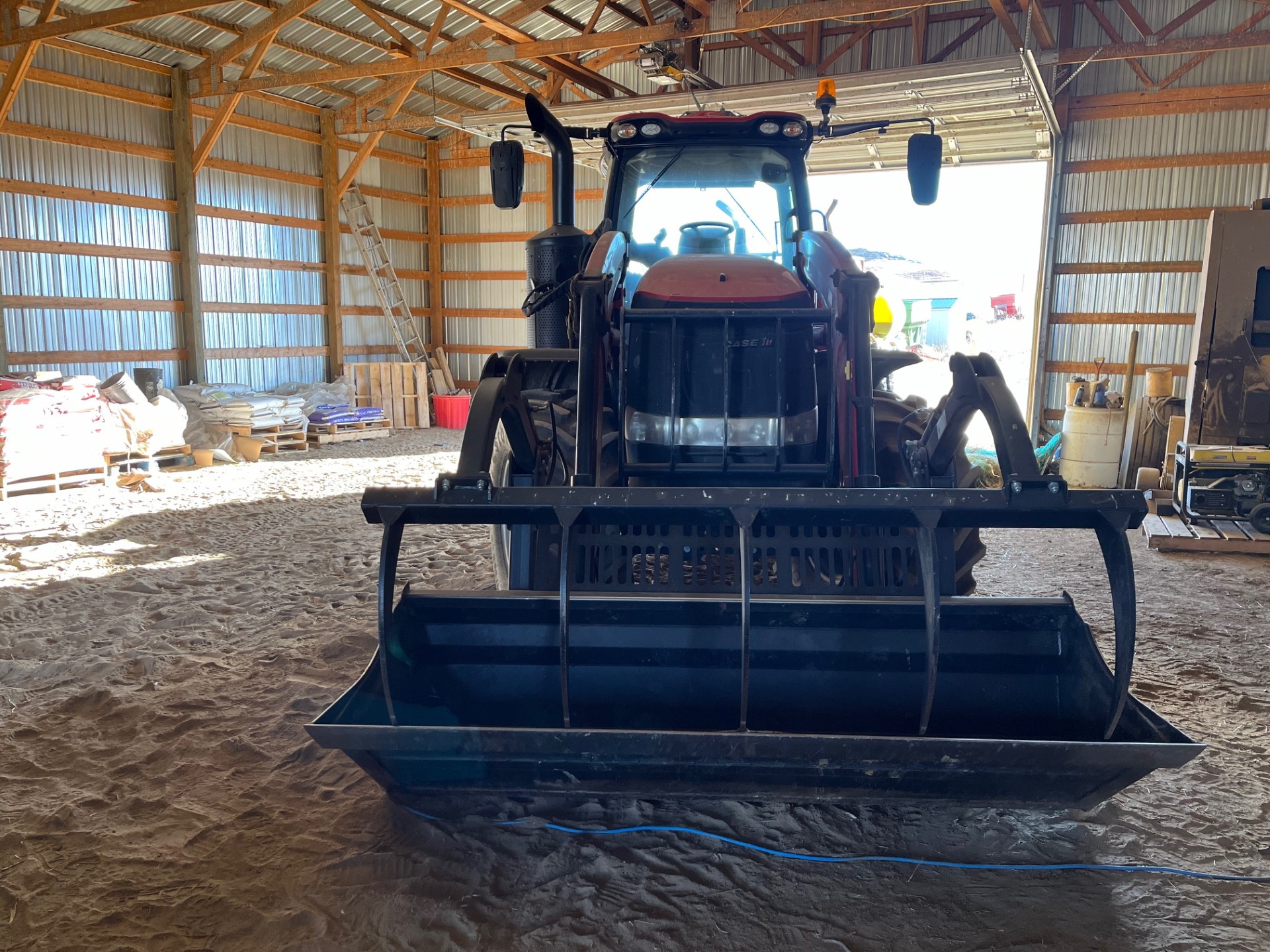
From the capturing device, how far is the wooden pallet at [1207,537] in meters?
6.95

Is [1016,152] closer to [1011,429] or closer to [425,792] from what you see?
[1011,429]

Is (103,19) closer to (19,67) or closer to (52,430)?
(19,67)

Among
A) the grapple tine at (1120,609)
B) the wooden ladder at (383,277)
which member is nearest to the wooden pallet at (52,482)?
the wooden ladder at (383,277)

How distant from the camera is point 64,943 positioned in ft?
7.61

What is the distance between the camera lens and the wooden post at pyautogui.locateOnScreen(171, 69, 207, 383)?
1253 centimetres

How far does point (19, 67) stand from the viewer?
392 inches

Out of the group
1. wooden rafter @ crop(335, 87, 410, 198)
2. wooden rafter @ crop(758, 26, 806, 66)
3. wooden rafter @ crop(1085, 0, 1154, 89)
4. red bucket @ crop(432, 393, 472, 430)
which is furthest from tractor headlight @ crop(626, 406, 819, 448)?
red bucket @ crop(432, 393, 472, 430)

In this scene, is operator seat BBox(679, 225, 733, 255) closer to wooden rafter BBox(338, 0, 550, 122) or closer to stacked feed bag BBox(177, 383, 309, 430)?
wooden rafter BBox(338, 0, 550, 122)

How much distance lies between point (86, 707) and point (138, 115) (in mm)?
11049

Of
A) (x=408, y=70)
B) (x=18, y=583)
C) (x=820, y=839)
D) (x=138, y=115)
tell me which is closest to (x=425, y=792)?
(x=820, y=839)

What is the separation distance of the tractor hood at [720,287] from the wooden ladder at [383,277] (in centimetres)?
1351

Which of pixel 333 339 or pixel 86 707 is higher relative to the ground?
pixel 333 339

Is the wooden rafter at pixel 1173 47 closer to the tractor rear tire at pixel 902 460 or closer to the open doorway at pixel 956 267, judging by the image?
the tractor rear tire at pixel 902 460

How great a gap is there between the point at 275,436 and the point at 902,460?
10064 mm
